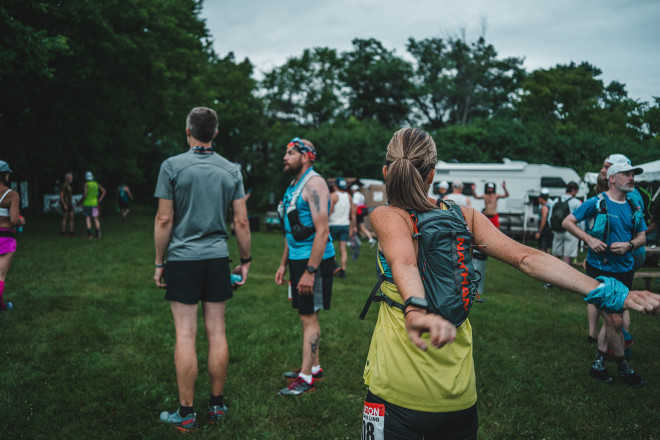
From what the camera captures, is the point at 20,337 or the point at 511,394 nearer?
the point at 511,394

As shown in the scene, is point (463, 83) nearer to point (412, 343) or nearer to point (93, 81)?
point (93, 81)

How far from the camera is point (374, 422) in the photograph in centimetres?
194

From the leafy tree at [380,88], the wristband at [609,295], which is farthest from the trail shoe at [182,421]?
the leafy tree at [380,88]

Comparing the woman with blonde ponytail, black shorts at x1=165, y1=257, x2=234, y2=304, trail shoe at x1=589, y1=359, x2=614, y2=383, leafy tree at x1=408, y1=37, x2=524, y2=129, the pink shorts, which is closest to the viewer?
the woman with blonde ponytail

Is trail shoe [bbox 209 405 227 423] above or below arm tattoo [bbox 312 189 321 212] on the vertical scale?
below

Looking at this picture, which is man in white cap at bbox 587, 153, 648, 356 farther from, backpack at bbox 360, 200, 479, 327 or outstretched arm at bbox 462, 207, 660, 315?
backpack at bbox 360, 200, 479, 327

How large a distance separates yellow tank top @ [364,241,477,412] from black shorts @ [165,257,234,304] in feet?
6.23

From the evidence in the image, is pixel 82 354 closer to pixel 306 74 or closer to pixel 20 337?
pixel 20 337

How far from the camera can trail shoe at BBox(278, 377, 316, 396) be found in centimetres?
422

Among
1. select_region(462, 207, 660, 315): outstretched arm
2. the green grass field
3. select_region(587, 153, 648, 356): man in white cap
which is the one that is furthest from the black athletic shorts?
select_region(587, 153, 648, 356): man in white cap

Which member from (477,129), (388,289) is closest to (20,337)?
(388,289)

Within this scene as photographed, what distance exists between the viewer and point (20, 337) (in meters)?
5.45

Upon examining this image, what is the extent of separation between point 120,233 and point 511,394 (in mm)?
16469

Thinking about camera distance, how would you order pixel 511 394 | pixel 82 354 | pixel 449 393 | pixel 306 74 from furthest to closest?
pixel 306 74, pixel 82 354, pixel 511 394, pixel 449 393
